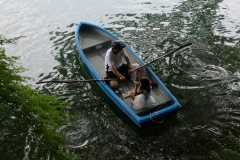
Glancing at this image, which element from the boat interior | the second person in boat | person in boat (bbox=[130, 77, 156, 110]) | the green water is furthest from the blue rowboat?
the green water

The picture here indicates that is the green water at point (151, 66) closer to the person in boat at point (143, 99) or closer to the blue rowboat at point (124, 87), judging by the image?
the blue rowboat at point (124, 87)

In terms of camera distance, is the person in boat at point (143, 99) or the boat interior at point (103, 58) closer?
the person in boat at point (143, 99)

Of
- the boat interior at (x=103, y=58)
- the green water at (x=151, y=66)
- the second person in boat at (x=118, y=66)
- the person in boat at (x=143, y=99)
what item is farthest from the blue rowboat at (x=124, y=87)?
the green water at (x=151, y=66)

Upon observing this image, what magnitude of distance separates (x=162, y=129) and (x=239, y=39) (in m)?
6.47

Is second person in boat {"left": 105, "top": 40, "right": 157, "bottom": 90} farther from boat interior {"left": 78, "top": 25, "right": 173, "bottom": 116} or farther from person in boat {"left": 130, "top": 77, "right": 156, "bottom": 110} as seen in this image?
person in boat {"left": 130, "top": 77, "right": 156, "bottom": 110}

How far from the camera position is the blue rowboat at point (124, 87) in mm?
6942

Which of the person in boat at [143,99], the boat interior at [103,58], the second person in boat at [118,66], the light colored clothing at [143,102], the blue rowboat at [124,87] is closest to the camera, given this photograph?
the blue rowboat at [124,87]

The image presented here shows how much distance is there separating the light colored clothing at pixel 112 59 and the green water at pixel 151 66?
1096 mm

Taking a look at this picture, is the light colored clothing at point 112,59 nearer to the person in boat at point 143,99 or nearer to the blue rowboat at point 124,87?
the blue rowboat at point 124,87

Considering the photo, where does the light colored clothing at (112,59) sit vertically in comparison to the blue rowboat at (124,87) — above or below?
above

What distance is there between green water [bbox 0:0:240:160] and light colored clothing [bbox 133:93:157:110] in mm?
640

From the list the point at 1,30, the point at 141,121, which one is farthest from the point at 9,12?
the point at 141,121

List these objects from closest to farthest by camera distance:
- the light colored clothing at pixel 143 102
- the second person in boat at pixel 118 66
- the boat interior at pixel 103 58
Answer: the light colored clothing at pixel 143 102 < the boat interior at pixel 103 58 < the second person in boat at pixel 118 66

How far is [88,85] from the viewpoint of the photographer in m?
9.42
